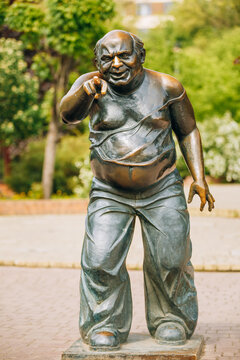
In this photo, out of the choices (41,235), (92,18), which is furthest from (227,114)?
(41,235)

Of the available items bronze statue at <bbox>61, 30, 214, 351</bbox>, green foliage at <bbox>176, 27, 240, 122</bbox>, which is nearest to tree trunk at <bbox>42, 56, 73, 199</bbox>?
green foliage at <bbox>176, 27, 240, 122</bbox>

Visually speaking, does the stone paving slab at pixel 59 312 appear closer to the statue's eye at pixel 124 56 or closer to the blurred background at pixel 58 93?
the statue's eye at pixel 124 56

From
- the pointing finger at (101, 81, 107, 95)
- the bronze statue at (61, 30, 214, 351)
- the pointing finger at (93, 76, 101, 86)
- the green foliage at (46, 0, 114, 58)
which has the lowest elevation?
the green foliage at (46, 0, 114, 58)

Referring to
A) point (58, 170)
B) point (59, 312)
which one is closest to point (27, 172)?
point (58, 170)

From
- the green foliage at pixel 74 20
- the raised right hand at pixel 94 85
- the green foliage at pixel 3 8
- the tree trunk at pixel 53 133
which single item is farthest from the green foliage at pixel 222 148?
the raised right hand at pixel 94 85

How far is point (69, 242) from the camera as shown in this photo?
12.3 m

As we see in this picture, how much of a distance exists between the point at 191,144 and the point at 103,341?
150cm

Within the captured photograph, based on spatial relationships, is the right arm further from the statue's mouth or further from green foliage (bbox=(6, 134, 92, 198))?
green foliage (bbox=(6, 134, 92, 198))

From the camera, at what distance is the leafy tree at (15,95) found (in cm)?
1939

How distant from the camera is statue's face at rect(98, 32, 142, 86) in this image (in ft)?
15.4

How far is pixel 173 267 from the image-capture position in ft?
15.9

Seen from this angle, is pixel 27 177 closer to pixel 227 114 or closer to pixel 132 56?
pixel 227 114

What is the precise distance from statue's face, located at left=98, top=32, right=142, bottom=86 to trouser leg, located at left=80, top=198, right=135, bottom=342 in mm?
851

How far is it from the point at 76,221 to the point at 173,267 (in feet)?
37.8
